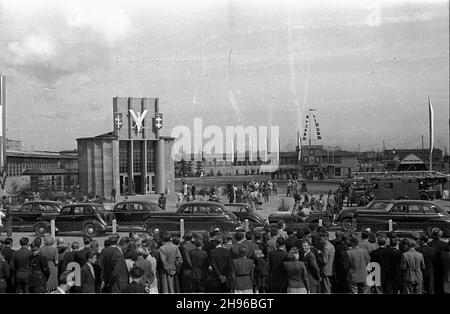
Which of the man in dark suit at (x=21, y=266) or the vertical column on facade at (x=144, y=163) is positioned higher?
the vertical column on facade at (x=144, y=163)

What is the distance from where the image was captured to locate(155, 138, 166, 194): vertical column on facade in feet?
117

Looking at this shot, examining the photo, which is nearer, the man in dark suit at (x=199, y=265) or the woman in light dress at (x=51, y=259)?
the woman in light dress at (x=51, y=259)

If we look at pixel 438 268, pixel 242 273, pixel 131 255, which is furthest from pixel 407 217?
pixel 131 255

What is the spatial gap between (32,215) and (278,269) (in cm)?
1151

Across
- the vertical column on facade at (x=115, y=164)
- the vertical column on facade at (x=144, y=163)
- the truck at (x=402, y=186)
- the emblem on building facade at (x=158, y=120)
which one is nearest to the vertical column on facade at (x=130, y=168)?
the vertical column on facade at (x=144, y=163)

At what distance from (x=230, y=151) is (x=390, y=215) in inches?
246

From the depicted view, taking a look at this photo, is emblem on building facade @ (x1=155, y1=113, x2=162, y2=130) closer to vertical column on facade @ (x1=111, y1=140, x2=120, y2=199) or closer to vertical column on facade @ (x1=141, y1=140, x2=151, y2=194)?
vertical column on facade @ (x1=111, y1=140, x2=120, y2=199)

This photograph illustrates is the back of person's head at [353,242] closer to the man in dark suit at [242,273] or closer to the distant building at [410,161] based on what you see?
the man in dark suit at [242,273]

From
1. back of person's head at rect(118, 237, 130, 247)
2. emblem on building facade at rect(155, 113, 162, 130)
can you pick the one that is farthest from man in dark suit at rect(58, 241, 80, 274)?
emblem on building facade at rect(155, 113, 162, 130)

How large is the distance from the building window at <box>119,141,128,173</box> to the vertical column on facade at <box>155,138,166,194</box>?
2.08 m

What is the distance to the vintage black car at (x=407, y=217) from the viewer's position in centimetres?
1513

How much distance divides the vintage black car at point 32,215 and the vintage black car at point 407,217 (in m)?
9.41
